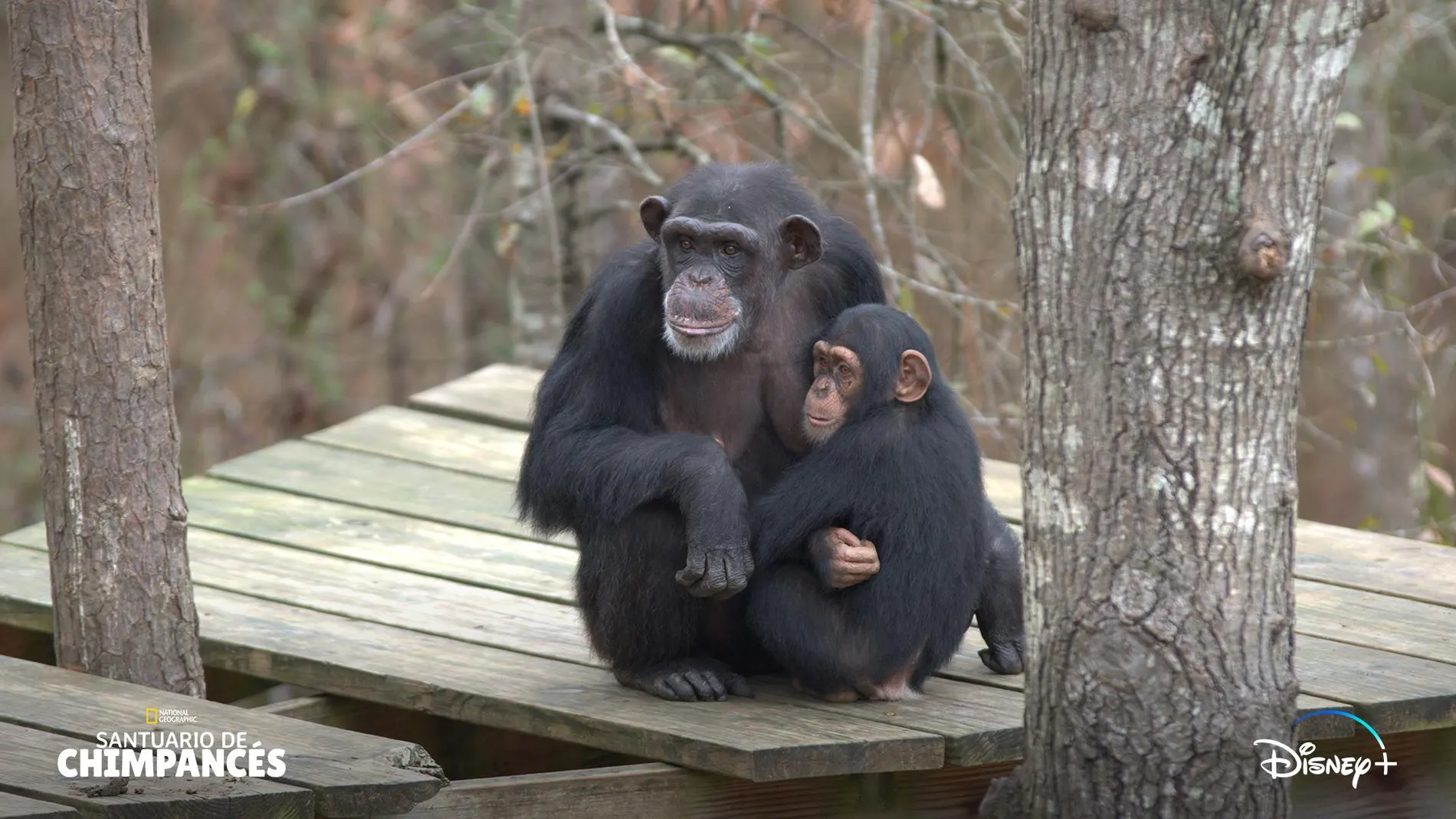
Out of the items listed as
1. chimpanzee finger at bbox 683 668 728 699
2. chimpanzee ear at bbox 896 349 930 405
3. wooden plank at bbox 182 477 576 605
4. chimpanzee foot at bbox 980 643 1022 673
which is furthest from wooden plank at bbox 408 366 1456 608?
chimpanzee finger at bbox 683 668 728 699

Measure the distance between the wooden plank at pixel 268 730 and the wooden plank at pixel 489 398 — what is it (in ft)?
9.42

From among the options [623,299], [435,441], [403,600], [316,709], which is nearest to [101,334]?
[316,709]

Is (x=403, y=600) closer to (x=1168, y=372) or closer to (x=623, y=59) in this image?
(x=623, y=59)

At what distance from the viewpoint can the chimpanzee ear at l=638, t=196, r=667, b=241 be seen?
425cm

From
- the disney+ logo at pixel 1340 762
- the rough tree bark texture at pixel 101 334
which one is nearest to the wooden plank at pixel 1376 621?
the disney+ logo at pixel 1340 762

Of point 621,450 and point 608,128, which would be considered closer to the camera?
point 621,450

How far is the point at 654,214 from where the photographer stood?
4293mm

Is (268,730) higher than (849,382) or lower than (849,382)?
lower

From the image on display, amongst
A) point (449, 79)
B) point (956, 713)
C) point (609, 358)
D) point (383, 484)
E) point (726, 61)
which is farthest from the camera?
point (726, 61)

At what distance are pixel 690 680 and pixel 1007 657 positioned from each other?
32.7 inches

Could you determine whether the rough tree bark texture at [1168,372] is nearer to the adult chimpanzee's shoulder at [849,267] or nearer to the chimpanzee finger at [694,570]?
the chimpanzee finger at [694,570]

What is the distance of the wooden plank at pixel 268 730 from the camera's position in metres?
3.29

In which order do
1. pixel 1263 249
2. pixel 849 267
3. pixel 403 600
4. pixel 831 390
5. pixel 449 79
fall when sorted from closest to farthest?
pixel 1263 249 < pixel 831 390 < pixel 849 267 < pixel 403 600 < pixel 449 79

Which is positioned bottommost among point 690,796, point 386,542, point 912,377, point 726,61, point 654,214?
point 690,796
